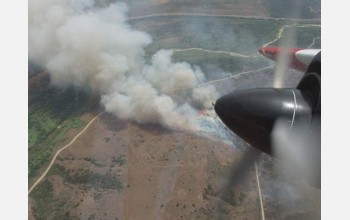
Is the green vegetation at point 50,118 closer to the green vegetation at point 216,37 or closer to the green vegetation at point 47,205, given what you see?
the green vegetation at point 47,205

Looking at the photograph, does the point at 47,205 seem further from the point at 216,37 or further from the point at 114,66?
the point at 216,37

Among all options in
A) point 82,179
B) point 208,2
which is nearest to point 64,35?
point 82,179

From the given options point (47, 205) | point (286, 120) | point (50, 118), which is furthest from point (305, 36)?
point (286, 120)

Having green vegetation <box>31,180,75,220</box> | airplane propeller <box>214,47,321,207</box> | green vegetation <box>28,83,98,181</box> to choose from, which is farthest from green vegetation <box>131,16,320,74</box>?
airplane propeller <box>214,47,321,207</box>

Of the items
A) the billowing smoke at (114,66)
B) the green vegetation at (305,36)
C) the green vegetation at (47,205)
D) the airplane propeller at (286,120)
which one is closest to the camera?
the airplane propeller at (286,120)

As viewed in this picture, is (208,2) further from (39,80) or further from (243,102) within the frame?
(243,102)

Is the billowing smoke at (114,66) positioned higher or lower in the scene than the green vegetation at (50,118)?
higher

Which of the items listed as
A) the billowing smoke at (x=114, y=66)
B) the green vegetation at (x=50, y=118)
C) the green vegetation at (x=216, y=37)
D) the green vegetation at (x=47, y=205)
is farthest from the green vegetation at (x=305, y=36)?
the green vegetation at (x=47, y=205)
